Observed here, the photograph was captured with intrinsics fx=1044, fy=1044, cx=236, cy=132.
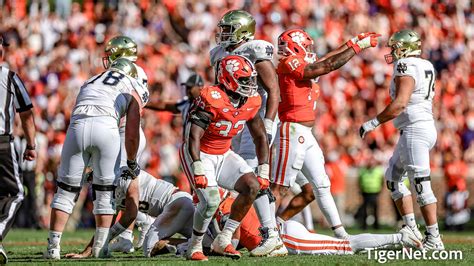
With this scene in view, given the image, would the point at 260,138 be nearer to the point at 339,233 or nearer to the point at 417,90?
the point at 339,233

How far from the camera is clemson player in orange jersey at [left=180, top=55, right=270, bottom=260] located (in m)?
9.43

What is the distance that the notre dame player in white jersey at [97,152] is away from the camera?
9.88 meters

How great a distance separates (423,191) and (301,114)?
4.98ft

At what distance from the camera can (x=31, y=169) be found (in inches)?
725

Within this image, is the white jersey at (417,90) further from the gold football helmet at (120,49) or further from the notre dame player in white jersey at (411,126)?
the gold football helmet at (120,49)

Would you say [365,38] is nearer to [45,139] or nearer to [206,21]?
[45,139]

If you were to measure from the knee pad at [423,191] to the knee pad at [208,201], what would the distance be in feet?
8.61

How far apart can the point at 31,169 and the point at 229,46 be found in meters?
8.38

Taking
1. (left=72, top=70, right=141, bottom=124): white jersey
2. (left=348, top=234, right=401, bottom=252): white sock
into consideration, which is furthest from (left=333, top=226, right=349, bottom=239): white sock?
(left=72, top=70, right=141, bottom=124): white jersey

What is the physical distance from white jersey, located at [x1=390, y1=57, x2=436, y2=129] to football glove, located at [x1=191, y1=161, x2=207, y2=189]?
2.82 metres

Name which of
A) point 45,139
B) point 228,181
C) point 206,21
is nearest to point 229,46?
point 228,181

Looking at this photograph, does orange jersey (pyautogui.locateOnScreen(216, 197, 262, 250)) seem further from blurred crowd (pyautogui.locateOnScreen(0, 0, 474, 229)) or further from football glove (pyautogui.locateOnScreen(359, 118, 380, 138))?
blurred crowd (pyautogui.locateOnScreen(0, 0, 474, 229))

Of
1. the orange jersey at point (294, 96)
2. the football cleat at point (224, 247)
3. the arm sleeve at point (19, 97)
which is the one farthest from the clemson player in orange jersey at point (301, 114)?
the arm sleeve at point (19, 97)

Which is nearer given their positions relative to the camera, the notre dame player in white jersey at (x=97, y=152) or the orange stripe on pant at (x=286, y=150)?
the notre dame player in white jersey at (x=97, y=152)
